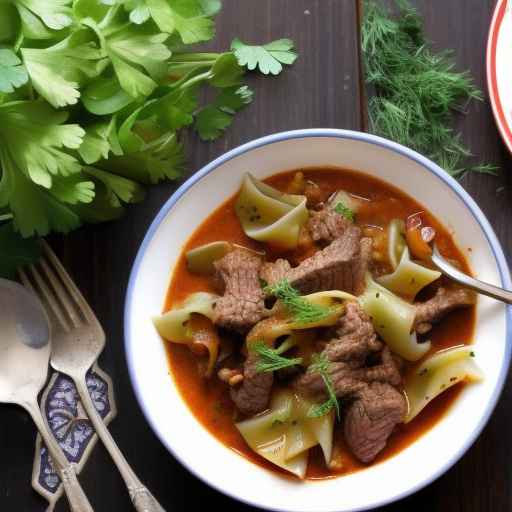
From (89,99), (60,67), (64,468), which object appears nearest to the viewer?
(60,67)

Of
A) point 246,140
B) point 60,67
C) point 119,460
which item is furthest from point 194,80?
point 119,460

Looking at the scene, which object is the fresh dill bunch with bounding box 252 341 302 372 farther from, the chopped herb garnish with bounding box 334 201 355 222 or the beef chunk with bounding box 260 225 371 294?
the chopped herb garnish with bounding box 334 201 355 222

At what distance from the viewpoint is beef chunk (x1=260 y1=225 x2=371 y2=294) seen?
3267mm

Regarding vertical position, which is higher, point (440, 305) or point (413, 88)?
point (413, 88)

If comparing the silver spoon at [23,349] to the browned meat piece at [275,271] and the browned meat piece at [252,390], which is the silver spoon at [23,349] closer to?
the browned meat piece at [252,390]

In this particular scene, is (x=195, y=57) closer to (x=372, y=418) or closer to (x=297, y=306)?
(x=297, y=306)

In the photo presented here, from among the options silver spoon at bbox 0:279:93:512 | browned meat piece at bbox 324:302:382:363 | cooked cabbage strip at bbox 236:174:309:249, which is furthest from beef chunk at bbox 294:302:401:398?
silver spoon at bbox 0:279:93:512

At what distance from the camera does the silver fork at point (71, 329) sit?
3615mm

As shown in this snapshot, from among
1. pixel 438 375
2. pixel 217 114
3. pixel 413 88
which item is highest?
pixel 413 88

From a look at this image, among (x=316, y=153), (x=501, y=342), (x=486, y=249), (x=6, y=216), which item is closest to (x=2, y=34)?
(x=6, y=216)

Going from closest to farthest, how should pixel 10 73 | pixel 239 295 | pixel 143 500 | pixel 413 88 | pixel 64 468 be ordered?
1. pixel 10 73
2. pixel 239 295
3. pixel 143 500
4. pixel 64 468
5. pixel 413 88

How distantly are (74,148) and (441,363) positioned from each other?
1.78 metres

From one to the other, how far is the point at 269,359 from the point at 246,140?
1.14 metres

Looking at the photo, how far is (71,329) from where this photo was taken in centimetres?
362
